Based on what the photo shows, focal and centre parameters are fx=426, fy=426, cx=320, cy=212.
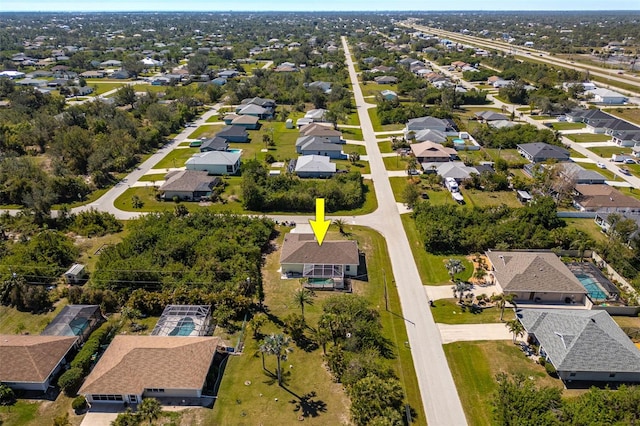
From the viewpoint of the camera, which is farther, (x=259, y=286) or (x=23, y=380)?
(x=259, y=286)

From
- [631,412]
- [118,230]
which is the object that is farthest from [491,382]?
[118,230]

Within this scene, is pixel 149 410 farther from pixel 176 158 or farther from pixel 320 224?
pixel 176 158

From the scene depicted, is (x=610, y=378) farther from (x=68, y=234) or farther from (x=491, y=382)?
(x=68, y=234)

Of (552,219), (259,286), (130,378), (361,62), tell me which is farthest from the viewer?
(361,62)

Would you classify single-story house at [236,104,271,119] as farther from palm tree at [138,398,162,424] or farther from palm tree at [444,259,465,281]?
palm tree at [138,398,162,424]

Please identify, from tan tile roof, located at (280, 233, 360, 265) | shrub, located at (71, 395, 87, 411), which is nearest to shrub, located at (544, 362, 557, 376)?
tan tile roof, located at (280, 233, 360, 265)

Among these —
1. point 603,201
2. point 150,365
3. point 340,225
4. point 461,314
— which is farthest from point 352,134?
point 150,365

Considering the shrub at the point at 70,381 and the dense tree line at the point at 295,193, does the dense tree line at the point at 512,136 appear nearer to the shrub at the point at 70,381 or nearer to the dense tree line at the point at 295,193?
the dense tree line at the point at 295,193
